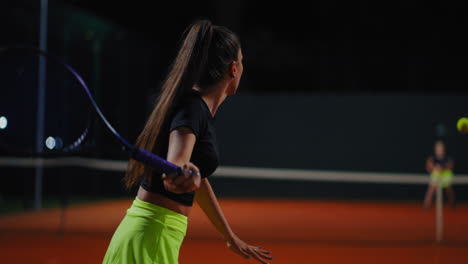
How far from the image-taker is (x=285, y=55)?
18672mm

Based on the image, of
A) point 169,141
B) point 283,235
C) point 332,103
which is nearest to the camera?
point 169,141

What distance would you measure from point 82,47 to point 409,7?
10.3 meters

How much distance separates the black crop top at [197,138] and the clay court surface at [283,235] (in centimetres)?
381

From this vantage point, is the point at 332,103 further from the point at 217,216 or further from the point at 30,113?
the point at 217,216

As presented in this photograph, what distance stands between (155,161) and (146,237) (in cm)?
34

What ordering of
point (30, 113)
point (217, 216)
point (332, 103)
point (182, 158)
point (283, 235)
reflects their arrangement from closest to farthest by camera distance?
point (182, 158), point (217, 216), point (30, 113), point (283, 235), point (332, 103)

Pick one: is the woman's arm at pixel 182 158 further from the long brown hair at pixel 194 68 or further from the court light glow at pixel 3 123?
the court light glow at pixel 3 123

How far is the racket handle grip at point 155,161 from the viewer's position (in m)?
1.97

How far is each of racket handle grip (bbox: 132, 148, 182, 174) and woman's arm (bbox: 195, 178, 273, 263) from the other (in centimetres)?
60

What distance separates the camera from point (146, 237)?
220 cm

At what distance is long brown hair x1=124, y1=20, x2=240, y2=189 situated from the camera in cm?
219

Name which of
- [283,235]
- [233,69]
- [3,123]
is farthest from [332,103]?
[233,69]

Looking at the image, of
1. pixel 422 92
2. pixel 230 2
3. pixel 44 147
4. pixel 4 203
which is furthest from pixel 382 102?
pixel 44 147

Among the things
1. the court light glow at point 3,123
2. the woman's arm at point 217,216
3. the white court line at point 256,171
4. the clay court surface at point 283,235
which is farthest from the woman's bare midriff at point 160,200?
the white court line at point 256,171
